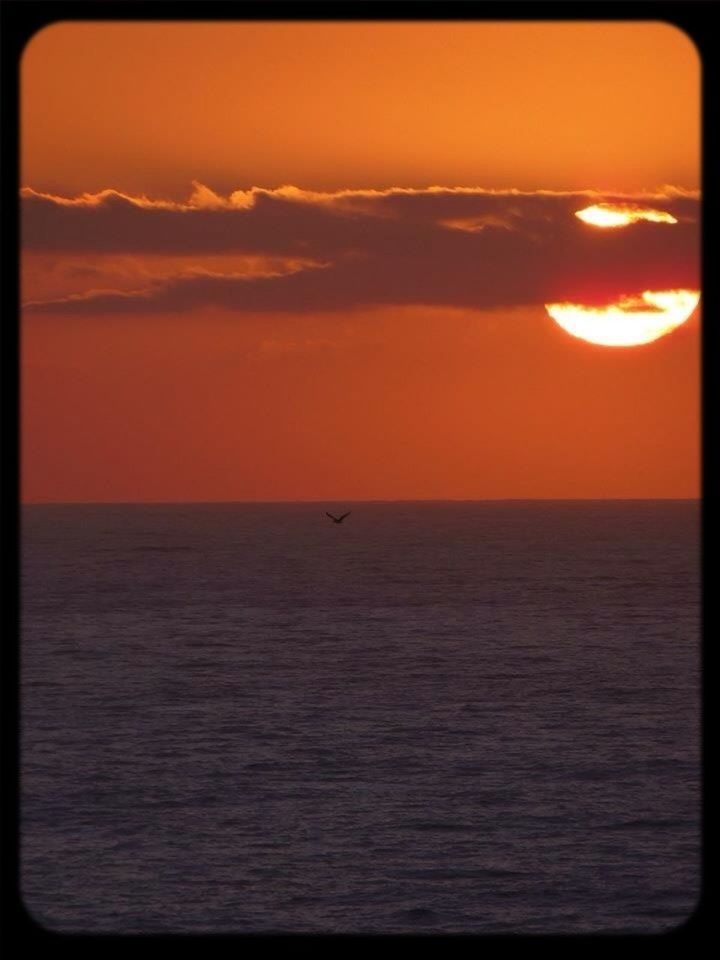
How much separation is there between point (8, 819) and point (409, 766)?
26399 mm

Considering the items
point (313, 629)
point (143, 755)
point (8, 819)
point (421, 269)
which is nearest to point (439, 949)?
point (8, 819)

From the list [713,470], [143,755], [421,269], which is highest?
[421,269]

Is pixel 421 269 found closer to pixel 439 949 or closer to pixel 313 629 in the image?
pixel 313 629

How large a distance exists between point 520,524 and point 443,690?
103742 mm

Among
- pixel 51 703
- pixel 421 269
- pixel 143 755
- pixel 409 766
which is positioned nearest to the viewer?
pixel 409 766

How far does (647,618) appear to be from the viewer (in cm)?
5372

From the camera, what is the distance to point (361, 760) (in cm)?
2855

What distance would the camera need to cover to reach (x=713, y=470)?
2172mm

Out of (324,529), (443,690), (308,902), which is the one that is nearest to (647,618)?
(443,690)

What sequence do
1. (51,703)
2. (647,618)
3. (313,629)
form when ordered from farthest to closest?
(647,618) < (313,629) < (51,703)

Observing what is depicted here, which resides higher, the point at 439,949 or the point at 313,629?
the point at 439,949

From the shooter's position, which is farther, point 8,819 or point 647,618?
point 647,618

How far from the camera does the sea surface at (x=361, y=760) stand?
19.5 meters

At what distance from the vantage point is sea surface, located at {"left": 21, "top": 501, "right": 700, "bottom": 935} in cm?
1947
